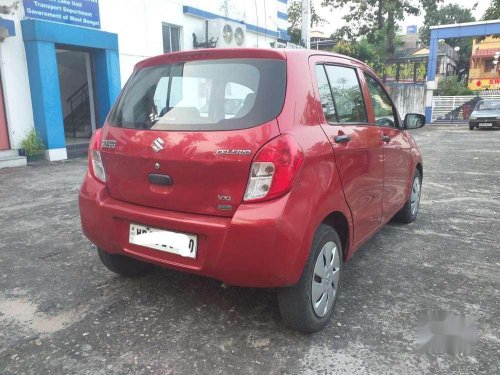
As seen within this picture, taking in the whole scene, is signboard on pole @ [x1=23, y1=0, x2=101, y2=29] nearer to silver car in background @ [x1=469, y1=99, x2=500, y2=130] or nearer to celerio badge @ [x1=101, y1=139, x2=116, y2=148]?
celerio badge @ [x1=101, y1=139, x2=116, y2=148]

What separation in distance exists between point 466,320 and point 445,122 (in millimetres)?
24017

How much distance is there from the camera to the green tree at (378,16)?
33.2m

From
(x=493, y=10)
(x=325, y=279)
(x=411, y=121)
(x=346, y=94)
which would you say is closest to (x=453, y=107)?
(x=493, y=10)

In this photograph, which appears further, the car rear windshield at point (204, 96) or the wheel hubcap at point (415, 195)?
the wheel hubcap at point (415, 195)

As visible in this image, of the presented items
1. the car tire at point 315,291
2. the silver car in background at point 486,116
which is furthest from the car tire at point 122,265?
the silver car in background at point 486,116

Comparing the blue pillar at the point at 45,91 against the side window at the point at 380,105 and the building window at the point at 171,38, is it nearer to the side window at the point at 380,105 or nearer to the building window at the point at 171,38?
the building window at the point at 171,38

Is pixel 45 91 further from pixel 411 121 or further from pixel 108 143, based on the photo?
pixel 411 121

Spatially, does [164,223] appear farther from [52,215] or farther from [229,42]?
[229,42]

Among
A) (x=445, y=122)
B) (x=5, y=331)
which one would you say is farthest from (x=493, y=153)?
(x=445, y=122)

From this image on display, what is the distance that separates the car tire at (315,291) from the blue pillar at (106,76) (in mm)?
9286

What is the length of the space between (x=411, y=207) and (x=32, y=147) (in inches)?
312

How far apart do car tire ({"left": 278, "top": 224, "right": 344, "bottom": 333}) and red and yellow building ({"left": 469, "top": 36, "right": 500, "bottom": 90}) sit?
43.5 m

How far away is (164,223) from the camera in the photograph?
8.02 feet

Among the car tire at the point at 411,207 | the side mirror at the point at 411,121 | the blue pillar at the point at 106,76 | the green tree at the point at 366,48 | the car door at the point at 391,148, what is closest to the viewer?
the car door at the point at 391,148
